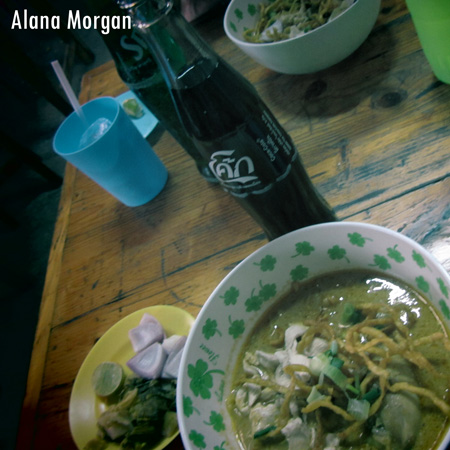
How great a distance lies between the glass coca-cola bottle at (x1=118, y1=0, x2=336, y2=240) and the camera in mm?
578

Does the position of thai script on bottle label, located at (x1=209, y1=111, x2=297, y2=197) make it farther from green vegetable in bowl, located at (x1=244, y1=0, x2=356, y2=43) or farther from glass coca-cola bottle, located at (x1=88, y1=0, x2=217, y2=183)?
green vegetable in bowl, located at (x1=244, y1=0, x2=356, y2=43)

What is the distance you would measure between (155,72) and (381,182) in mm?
467

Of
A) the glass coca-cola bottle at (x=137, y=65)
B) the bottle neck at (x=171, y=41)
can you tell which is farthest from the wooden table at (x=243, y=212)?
the bottle neck at (x=171, y=41)

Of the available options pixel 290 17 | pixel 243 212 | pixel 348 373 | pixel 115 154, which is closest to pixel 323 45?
pixel 290 17

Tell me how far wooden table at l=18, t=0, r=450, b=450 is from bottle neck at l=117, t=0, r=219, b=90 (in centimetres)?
31

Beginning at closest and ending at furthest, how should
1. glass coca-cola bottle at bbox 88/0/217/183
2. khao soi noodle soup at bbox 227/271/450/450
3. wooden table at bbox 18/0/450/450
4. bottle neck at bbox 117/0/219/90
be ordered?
khao soi noodle soup at bbox 227/271/450/450 → bottle neck at bbox 117/0/219/90 → wooden table at bbox 18/0/450/450 → glass coca-cola bottle at bbox 88/0/217/183

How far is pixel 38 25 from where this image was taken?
3803 mm

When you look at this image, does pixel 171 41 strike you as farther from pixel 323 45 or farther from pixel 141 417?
pixel 141 417

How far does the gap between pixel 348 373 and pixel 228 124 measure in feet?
1.11

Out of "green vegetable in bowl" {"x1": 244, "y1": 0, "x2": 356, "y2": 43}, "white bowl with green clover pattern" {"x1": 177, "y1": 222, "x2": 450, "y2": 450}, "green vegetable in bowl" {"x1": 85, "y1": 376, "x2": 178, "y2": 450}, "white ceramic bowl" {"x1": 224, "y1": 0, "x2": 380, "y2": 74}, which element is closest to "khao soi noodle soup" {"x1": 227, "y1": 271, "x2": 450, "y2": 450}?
"white bowl with green clover pattern" {"x1": 177, "y1": 222, "x2": 450, "y2": 450}

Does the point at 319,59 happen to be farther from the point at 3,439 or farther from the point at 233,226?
the point at 3,439

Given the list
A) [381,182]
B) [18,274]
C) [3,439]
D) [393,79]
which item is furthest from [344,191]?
[18,274]

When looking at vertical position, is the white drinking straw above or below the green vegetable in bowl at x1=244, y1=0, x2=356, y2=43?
above

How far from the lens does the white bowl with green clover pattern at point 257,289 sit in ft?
1.60
